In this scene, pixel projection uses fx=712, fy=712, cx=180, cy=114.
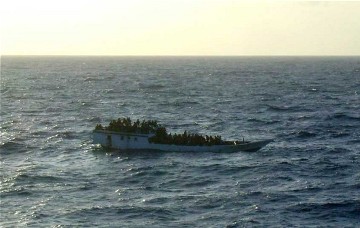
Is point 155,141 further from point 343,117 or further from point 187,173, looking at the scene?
point 343,117

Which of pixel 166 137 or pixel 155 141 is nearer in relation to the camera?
pixel 155 141

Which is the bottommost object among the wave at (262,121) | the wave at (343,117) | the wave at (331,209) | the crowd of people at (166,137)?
the wave at (262,121)

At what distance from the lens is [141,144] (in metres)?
73.9

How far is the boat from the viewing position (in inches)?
2854

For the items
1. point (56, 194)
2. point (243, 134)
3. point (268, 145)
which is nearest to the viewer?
point (56, 194)

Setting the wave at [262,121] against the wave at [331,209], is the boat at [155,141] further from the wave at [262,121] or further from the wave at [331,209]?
the wave at [262,121]

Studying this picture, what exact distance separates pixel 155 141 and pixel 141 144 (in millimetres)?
1549

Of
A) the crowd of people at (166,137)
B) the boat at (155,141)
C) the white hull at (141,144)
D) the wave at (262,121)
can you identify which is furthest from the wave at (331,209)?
the wave at (262,121)

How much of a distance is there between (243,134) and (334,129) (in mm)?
12497

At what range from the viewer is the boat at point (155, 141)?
7250 centimetres

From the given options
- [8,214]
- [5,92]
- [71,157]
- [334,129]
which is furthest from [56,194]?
[5,92]

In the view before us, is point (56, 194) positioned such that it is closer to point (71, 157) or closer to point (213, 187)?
point (213, 187)

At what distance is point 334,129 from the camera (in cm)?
9094

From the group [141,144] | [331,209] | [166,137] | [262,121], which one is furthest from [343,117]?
[331,209]
